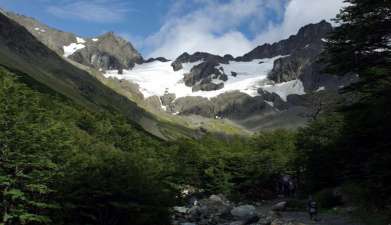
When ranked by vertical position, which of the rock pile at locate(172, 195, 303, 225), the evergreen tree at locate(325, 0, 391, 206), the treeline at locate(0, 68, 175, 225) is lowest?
the rock pile at locate(172, 195, 303, 225)

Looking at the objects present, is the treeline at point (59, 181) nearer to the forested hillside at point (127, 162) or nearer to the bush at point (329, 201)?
the forested hillside at point (127, 162)

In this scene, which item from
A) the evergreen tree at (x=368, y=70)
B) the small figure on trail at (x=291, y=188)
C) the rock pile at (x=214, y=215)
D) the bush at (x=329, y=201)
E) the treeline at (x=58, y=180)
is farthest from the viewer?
the small figure on trail at (x=291, y=188)

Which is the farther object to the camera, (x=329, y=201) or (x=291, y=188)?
(x=291, y=188)

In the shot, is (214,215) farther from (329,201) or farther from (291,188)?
(291,188)

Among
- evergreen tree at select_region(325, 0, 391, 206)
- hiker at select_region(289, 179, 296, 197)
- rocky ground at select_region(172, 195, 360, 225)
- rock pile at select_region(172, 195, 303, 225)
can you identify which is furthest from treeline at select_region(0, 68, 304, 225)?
hiker at select_region(289, 179, 296, 197)

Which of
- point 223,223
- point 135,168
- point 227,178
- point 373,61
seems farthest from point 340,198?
point 227,178

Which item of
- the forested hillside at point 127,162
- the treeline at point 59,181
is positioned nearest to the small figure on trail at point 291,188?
the forested hillside at point 127,162

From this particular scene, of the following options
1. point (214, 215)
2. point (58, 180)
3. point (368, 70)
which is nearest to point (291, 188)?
point (214, 215)

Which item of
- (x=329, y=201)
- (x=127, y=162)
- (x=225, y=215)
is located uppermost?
(x=127, y=162)

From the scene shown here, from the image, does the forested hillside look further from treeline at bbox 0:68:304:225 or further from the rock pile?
the rock pile

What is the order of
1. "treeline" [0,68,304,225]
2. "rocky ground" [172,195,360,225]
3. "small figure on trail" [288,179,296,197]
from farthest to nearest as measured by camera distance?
"small figure on trail" [288,179,296,197] < "rocky ground" [172,195,360,225] < "treeline" [0,68,304,225]

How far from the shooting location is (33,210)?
33812 mm

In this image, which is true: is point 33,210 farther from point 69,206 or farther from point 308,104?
point 308,104

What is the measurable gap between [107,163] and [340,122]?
41.5 metres
